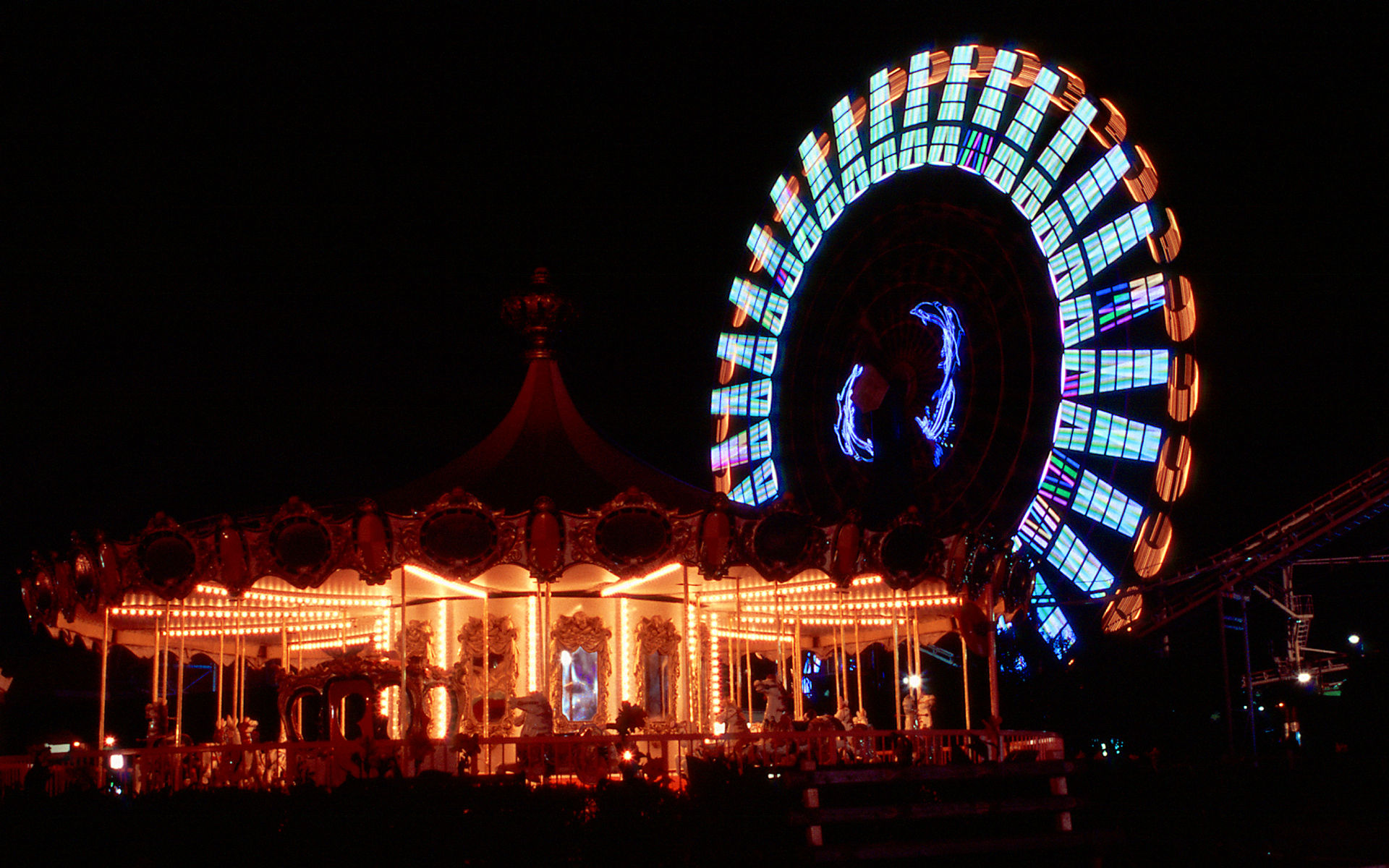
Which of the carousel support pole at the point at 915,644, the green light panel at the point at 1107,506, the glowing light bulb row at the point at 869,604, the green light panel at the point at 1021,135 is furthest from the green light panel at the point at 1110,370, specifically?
the glowing light bulb row at the point at 869,604

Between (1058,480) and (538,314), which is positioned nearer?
(538,314)

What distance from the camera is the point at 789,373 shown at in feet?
99.4

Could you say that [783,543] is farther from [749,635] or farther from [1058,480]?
[1058,480]

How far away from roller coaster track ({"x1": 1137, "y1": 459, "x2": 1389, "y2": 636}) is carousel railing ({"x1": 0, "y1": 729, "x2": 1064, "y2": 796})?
11.4m

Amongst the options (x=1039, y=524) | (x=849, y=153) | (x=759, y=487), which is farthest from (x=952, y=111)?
(x=759, y=487)

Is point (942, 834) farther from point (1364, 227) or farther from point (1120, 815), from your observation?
point (1364, 227)

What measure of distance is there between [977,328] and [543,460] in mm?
12668

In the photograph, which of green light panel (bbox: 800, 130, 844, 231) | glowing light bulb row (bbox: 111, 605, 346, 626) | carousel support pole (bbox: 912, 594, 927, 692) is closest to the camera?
carousel support pole (bbox: 912, 594, 927, 692)

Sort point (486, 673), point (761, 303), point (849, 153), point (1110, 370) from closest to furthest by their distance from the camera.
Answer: point (486, 673), point (1110, 370), point (849, 153), point (761, 303)

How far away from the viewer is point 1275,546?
2364 cm

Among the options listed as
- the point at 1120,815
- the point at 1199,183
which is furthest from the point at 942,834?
the point at 1199,183

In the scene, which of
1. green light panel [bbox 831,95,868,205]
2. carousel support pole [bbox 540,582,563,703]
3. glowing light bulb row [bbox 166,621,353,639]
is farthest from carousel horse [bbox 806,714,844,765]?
green light panel [bbox 831,95,868,205]

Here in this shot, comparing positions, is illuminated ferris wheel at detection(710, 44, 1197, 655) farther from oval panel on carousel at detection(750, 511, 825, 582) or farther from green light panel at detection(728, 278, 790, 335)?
oval panel on carousel at detection(750, 511, 825, 582)

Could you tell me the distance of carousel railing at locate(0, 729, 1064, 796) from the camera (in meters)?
11.1
